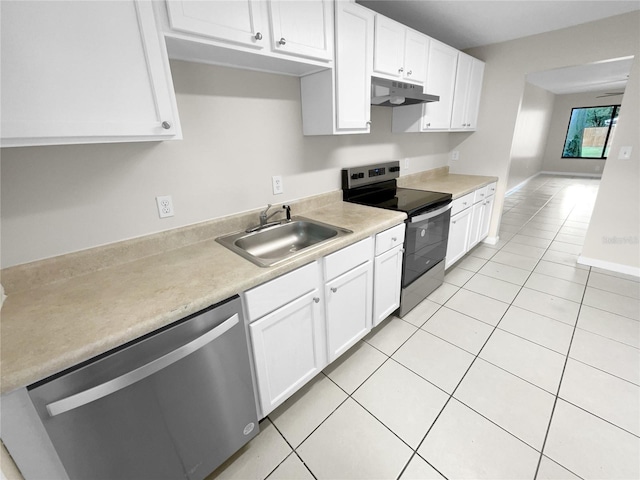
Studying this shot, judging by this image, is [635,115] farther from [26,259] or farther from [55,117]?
[26,259]

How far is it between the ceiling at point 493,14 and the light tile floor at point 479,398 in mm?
2346

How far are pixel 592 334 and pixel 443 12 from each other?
107 inches

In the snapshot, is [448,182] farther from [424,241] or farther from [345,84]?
[345,84]

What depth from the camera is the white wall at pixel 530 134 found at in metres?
5.99

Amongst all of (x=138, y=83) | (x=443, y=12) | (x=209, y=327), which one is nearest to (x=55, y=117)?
(x=138, y=83)

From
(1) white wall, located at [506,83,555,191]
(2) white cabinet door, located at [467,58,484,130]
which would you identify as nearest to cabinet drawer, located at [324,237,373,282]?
(2) white cabinet door, located at [467,58,484,130]

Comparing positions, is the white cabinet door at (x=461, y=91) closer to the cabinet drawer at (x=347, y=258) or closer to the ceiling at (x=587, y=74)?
the ceiling at (x=587, y=74)

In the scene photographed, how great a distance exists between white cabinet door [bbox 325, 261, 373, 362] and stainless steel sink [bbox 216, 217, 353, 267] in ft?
0.91

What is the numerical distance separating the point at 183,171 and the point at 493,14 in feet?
9.11

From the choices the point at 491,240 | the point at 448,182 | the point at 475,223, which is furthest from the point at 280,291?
the point at 491,240

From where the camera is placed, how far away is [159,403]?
3.10 feet

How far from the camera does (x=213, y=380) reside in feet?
3.57

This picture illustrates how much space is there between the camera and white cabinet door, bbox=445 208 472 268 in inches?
105

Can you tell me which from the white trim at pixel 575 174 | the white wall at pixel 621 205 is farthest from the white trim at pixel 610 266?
the white trim at pixel 575 174
